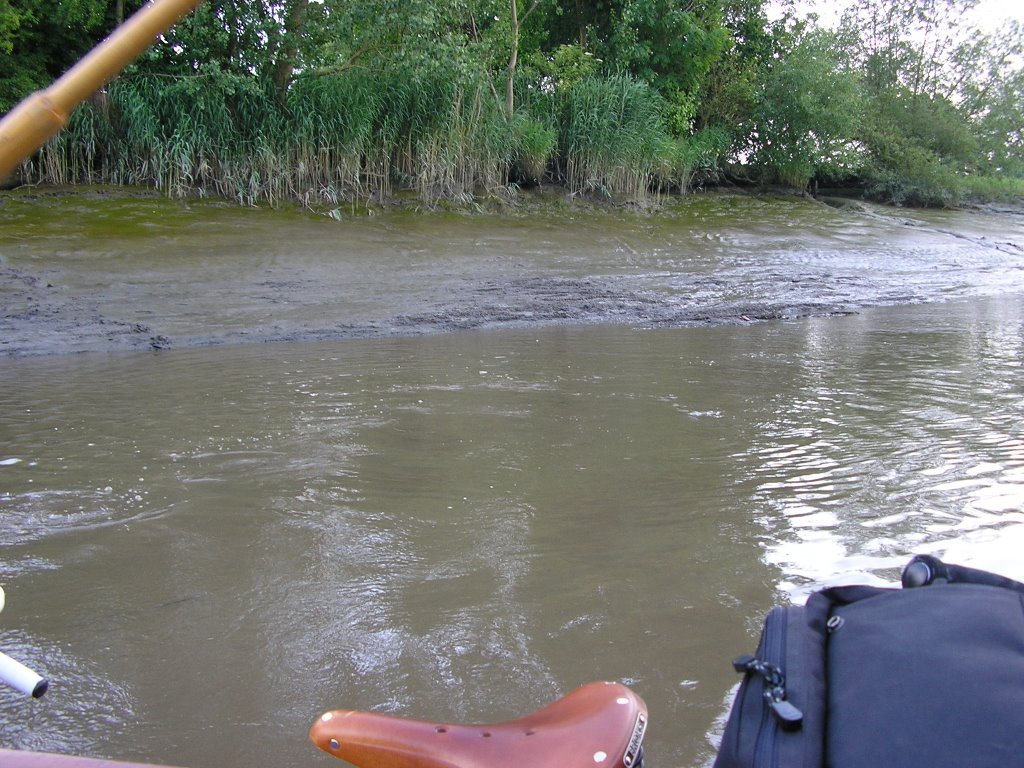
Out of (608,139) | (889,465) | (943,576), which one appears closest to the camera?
(943,576)

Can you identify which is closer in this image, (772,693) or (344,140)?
(772,693)

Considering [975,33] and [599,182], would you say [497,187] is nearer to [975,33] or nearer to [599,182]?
[599,182]

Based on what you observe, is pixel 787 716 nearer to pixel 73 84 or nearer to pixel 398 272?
pixel 73 84

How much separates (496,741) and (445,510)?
2.30 metres

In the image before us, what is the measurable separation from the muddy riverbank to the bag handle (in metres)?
6.93

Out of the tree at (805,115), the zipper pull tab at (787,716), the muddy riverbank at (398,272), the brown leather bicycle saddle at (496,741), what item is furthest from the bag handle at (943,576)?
the tree at (805,115)

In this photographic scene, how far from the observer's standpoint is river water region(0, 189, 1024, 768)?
2.38 metres

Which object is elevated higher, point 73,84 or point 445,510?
point 73,84

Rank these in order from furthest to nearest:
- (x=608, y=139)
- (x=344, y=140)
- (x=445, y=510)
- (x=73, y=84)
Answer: (x=608, y=139), (x=344, y=140), (x=445, y=510), (x=73, y=84)

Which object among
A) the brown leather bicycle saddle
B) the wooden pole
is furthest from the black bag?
the wooden pole

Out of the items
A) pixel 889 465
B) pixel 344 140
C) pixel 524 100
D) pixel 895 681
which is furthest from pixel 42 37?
pixel 895 681

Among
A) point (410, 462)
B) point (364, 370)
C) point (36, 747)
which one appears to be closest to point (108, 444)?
point (410, 462)

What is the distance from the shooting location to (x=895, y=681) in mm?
1320

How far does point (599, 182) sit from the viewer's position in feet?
44.2
